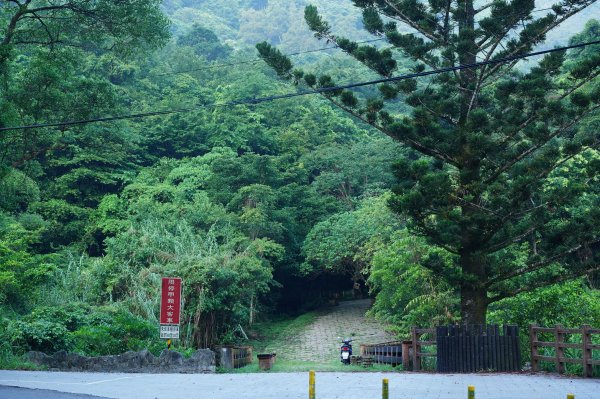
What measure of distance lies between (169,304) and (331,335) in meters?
15.4

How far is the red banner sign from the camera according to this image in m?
18.3

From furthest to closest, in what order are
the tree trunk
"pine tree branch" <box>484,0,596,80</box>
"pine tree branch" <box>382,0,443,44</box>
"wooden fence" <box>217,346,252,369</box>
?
"wooden fence" <box>217,346,252,369</box> → "pine tree branch" <box>382,0,443,44</box> → the tree trunk → "pine tree branch" <box>484,0,596,80</box>

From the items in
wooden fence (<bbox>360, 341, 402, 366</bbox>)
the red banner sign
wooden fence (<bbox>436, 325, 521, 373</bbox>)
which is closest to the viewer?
wooden fence (<bbox>436, 325, 521, 373</bbox>)

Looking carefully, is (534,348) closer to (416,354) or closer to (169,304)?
(416,354)

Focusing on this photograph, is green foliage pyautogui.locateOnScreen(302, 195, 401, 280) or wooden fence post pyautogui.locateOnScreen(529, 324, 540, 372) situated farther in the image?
green foliage pyautogui.locateOnScreen(302, 195, 401, 280)

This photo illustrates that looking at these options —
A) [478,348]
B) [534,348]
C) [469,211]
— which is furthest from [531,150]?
[478,348]

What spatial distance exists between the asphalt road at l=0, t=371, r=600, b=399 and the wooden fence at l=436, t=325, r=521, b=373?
3.07ft

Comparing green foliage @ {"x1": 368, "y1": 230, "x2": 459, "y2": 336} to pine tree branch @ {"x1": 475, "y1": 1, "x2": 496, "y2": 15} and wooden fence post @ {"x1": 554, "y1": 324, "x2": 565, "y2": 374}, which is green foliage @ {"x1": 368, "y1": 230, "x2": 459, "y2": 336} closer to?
pine tree branch @ {"x1": 475, "y1": 1, "x2": 496, "y2": 15}

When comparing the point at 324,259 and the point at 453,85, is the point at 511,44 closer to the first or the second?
the point at 453,85

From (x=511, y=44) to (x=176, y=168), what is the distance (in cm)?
2262

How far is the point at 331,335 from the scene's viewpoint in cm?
3272

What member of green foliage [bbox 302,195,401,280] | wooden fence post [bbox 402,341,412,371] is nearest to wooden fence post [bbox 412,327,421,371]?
wooden fence post [bbox 402,341,412,371]

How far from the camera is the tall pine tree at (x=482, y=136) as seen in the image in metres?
16.9

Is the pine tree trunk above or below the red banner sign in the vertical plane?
above
